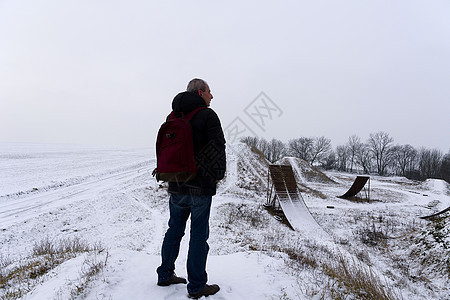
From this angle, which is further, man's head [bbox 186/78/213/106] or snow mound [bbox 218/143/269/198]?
snow mound [bbox 218/143/269/198]

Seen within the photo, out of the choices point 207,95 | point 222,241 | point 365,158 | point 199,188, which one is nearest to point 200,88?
point 207,95

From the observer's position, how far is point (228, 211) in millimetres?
12766

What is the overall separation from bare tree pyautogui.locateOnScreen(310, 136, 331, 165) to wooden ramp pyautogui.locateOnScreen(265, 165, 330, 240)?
76061 millimetres

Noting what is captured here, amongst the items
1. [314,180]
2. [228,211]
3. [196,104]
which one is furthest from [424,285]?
[314,180]

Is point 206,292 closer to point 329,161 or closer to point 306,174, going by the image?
point 306,174

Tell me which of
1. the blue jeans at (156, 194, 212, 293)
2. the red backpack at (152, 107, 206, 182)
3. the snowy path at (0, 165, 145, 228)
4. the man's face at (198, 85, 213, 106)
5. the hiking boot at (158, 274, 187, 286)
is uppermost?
the man's face at (198, 85, 213, 106)

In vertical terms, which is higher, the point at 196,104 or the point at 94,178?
the point at 196,104

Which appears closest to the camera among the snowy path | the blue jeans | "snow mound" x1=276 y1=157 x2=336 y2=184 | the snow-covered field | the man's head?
the blue jeans

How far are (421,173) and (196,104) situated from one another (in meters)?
96.6

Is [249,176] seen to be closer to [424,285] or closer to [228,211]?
[228,211]

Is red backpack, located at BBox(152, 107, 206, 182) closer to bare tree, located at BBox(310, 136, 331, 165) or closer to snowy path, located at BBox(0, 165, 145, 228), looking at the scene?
snowy path, located at BBox(0, 165, 145, 228)

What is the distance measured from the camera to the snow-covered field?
3045 mm

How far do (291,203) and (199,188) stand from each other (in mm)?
12208

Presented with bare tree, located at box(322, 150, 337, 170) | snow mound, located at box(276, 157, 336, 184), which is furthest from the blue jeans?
bare tree, located at box(322, 150, 337, 170)
